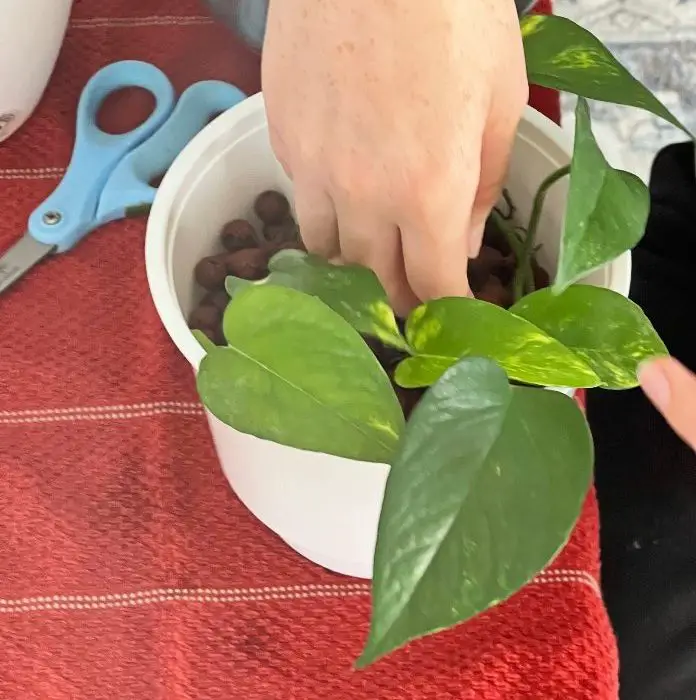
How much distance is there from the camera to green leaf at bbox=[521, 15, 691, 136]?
38cm

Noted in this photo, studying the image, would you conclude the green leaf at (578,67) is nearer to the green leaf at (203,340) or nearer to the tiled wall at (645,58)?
the green leaf at (203,340)

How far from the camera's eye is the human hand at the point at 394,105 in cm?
30

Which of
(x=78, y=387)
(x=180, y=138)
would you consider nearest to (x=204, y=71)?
(x=180, y=138)

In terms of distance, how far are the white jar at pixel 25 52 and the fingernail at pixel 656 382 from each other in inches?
15.1

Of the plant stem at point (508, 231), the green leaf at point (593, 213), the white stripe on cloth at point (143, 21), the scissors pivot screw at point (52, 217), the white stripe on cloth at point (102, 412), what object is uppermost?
the green leaf at point (593, 213)

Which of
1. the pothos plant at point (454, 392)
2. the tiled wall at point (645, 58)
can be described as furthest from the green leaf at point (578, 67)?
the tiled wall at point (645, 58)

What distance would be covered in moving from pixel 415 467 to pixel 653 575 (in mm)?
359

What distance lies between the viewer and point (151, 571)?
484 mm

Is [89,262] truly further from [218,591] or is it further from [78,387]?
[218,591]

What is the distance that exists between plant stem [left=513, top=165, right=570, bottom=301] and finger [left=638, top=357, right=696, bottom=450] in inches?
5.0

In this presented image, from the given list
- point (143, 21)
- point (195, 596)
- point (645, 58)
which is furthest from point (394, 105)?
point (645, 58)

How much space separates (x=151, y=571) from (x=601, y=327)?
276 millimetres

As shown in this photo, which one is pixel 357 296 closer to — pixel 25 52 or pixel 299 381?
pixel 299 381

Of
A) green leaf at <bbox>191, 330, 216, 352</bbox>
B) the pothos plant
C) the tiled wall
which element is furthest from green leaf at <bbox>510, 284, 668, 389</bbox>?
the tiled wall
